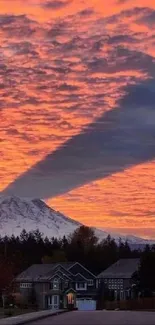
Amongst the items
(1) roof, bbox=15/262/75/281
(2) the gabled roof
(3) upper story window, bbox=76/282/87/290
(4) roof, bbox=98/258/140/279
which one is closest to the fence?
(2) the gabled roof

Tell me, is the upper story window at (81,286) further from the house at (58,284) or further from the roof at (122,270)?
the roof at (122,270)

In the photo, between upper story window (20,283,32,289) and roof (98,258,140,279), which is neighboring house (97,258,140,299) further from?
upper story window (20,283,32,289)

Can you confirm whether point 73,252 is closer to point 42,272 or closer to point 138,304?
point 42,272

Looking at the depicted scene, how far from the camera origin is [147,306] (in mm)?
88438

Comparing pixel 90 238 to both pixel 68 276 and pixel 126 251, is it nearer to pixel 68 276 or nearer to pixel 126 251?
pixel 126 251

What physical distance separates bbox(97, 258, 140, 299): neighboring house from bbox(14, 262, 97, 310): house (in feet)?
7.75

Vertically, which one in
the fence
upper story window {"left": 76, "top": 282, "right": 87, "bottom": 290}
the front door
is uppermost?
the fence

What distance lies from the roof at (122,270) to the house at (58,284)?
9.87ft

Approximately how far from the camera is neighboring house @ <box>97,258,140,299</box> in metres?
123

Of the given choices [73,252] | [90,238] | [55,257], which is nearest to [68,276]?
[55,257]

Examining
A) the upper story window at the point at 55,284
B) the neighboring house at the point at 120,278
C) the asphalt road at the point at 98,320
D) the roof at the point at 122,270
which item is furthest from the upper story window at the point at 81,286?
the asphalt road at the point at 98,320

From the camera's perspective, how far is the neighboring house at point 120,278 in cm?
12269

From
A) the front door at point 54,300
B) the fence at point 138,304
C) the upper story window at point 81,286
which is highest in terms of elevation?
the fence at point 138,304

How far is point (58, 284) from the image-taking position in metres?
118
